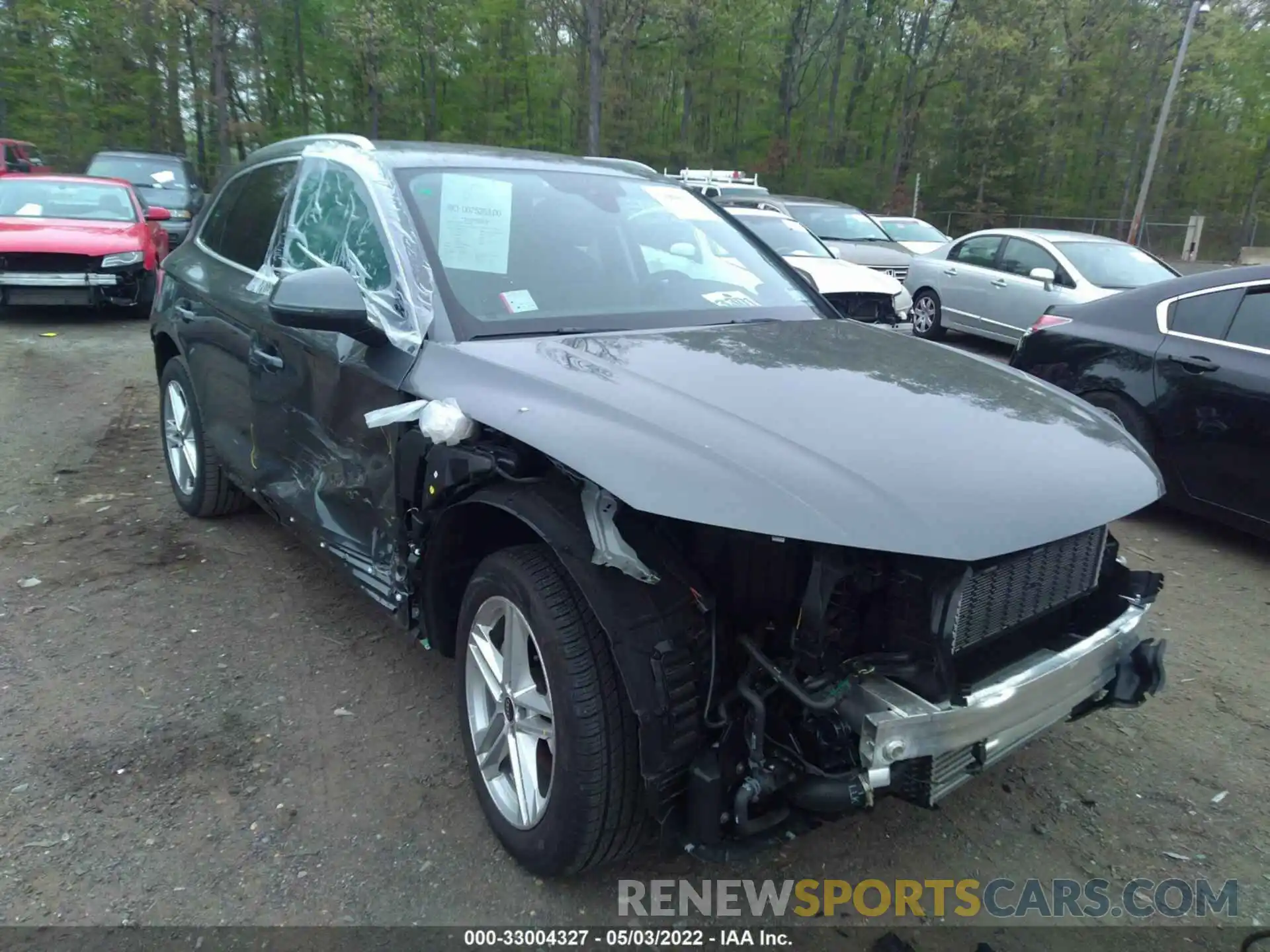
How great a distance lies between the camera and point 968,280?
1091cm

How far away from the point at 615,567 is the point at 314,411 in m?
1.62

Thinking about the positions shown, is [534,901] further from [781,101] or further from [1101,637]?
[781,101]

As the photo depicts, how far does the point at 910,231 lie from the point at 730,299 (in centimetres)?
1483

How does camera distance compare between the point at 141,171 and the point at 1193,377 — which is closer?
the point at 1193,377

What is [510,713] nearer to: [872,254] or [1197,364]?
[1197,364]

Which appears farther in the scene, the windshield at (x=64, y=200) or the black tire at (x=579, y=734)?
the windshield at (x=64, y=200)

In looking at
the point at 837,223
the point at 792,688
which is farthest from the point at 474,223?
the point at 837,223

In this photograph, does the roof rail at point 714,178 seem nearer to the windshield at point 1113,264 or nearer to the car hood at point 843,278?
the car hood at point 843,278

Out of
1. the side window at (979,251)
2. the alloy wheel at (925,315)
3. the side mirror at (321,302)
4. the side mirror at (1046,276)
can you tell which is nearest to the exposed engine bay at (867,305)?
the side mirror at (1046,276)

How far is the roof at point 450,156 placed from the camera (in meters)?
3.26

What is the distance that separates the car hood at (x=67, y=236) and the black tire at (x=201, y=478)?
6.38 metres

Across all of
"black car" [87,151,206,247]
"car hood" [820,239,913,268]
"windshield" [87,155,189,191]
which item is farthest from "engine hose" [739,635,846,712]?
"windshield" [87,155,189,191]

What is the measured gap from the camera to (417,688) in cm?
339

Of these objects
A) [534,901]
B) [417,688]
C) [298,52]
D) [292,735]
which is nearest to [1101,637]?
[534,901]
